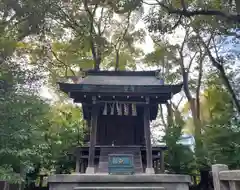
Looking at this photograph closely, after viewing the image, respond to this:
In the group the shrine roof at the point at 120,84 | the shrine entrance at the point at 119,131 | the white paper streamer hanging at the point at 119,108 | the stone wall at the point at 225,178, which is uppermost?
the shrine roof at the point at 120,84

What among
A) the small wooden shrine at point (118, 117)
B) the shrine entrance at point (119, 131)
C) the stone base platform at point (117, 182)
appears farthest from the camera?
the shrine entrance at point (119, 131)

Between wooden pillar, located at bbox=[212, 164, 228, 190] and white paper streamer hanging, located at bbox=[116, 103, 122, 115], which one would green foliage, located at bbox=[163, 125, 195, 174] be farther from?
wooden pillar, located at bbox=[212, 164, 228, 190]

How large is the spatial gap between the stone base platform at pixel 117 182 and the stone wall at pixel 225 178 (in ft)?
14.1

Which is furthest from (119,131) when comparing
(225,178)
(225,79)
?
(225,178)

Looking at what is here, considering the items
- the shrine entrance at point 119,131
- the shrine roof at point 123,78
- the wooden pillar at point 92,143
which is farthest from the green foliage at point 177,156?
the wooden pillar at point 92,143

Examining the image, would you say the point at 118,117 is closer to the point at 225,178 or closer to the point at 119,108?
the point at 119,108

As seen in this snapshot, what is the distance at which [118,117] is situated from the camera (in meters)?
10.9

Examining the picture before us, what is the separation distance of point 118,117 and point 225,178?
7446 mm

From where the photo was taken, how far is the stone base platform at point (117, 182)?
7863mm

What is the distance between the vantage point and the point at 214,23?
1185 cm

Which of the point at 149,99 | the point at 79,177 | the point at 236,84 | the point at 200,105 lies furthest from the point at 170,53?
the point at 79,177

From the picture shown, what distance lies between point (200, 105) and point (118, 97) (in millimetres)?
9652

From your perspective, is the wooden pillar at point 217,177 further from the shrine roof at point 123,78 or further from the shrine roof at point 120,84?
the shrine roof at point 123,78

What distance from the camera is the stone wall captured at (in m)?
3.31
